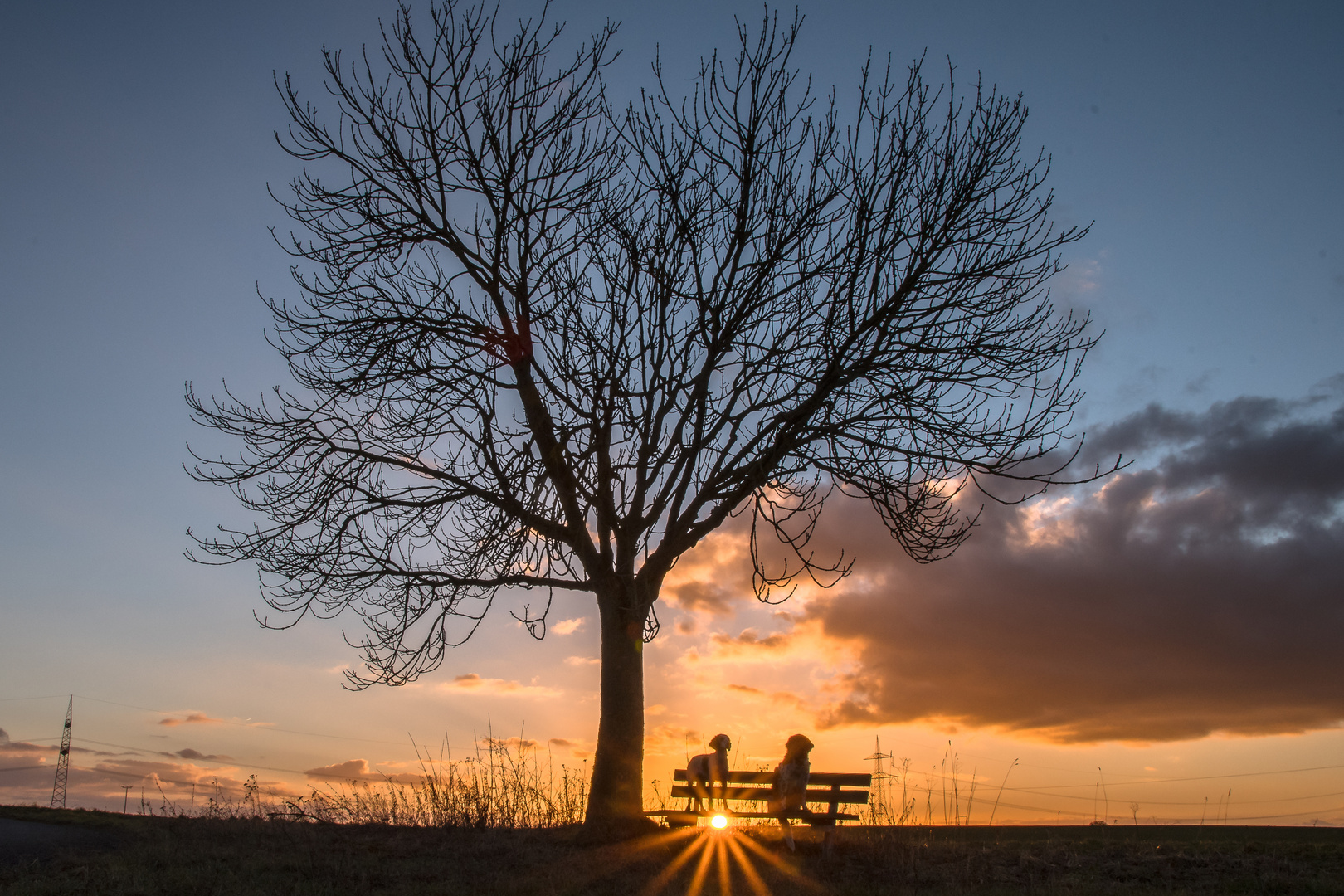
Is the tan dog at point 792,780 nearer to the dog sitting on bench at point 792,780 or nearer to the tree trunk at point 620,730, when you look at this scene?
the dog sitting on bench at point 792,780

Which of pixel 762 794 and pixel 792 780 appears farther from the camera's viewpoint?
pixel 762 794

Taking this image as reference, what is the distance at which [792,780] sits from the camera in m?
8.78

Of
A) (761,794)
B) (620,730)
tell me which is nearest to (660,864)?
(620,730)

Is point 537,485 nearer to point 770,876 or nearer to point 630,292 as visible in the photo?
point 630,292

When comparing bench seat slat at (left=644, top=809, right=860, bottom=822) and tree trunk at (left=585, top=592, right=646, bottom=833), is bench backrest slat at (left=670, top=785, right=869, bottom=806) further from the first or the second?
tree trunk at (left=585, top=592, right=646, bottom=833)

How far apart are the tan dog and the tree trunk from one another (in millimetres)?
1473

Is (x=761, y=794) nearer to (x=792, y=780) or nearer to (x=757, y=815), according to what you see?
(x=757, y=815)

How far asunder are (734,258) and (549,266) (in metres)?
2.00

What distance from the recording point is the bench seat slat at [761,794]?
29.6 feet

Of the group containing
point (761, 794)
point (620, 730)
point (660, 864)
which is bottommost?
point (660, 864)

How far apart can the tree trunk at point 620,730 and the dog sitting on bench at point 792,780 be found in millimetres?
1472

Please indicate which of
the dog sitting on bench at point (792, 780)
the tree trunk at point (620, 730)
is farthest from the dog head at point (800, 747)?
the tree trunk at point (620, 730)

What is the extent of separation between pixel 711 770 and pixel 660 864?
1545mm

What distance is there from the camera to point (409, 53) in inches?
371
